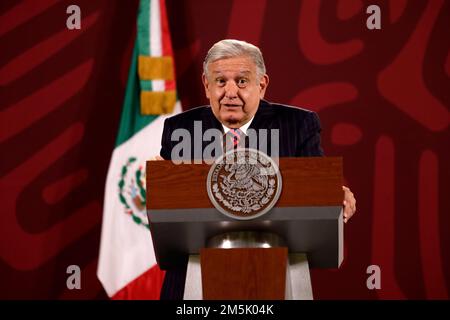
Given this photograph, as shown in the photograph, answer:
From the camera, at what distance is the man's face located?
2484 millimetres

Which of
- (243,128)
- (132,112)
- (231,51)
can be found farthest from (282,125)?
(132,112)

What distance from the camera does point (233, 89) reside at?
2.49 metres

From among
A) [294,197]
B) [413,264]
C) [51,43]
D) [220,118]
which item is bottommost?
[413,264]

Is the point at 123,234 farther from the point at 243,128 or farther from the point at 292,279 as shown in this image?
the point at 292,279

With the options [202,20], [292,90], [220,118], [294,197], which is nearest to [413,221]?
[292,90]

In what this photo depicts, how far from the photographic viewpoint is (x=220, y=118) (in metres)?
2.55

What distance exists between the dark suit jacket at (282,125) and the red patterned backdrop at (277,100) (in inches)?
88.7

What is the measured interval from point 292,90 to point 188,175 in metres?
2.98

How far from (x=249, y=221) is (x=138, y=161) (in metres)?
2.76

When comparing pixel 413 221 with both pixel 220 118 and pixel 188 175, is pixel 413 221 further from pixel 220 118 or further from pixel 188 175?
pixel 188 175

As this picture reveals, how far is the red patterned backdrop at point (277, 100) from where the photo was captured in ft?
15.7

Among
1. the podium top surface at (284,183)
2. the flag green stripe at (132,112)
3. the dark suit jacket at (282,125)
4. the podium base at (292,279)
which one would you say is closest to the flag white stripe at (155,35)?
the flag green stripe at (132,112)

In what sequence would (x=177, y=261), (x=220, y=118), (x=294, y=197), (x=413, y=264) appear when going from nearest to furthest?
(x=294, y=197) → (x=177, y=261) → (x=220, y=118) → (x=413, y=264)

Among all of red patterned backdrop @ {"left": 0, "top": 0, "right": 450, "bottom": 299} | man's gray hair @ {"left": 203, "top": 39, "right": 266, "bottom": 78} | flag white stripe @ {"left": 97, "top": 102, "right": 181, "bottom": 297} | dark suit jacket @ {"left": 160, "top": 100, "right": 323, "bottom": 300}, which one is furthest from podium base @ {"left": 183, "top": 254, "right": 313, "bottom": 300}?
red patterned backdrop @ {"left": 0, "top": 0, "right": 450, "bottom": 299}
